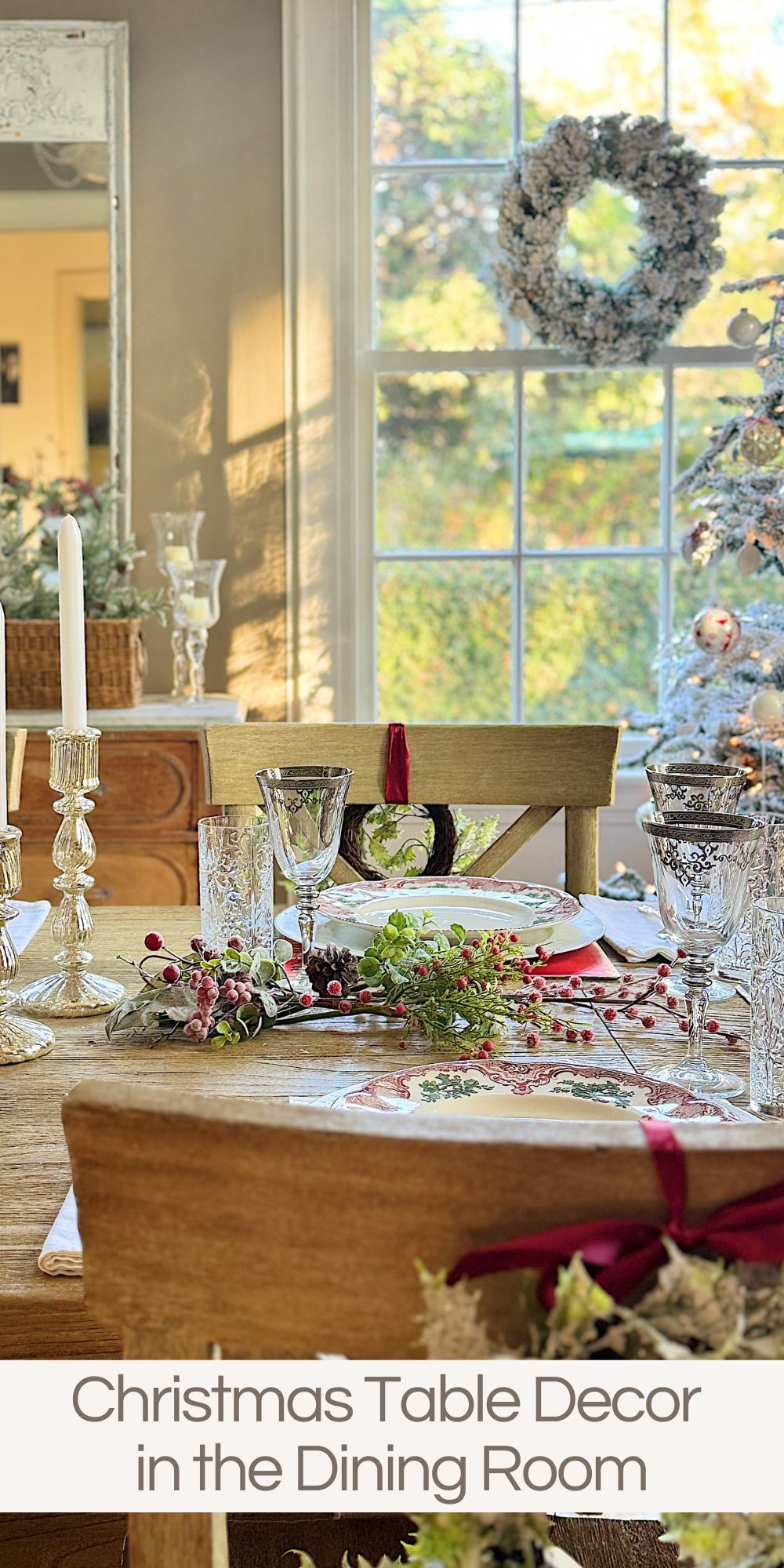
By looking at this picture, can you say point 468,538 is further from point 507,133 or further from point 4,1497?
point 4,1497

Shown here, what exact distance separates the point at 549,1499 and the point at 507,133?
331 cm

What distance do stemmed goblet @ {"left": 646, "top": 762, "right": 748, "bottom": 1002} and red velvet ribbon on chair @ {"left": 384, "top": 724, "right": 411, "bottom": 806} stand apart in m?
0.49

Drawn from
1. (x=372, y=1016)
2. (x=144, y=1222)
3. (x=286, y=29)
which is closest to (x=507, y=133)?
(x=286, y=29)

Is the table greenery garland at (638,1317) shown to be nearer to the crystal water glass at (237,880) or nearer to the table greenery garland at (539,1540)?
the table greenery garland at (539,1540)

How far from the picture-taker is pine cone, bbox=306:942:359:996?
3.91 ft

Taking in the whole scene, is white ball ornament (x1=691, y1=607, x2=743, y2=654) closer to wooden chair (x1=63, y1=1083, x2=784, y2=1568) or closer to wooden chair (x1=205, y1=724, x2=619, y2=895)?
wooden chair (x1=205, y1=724, x2=619, y2=895)

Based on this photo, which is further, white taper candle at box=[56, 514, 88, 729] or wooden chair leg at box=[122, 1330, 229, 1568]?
white taper candle at box=[56, 514, 88, 729]

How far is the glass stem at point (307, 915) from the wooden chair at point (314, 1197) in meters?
0.73

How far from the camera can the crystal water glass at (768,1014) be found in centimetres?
94

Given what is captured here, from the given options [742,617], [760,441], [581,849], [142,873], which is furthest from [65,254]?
[581,849]

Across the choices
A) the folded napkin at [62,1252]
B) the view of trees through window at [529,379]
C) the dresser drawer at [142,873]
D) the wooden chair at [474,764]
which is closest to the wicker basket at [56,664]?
the dresser drawer at [142,873]

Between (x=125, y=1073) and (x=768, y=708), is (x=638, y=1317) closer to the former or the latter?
(x=125, y=1073)

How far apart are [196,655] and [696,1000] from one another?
2150 mm
